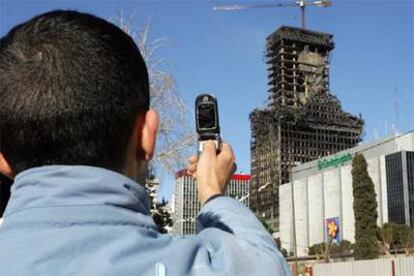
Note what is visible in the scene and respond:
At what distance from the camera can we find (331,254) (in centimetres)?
6025

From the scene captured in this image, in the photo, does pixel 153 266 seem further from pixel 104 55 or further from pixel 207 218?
pixel 104 55

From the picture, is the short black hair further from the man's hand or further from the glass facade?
the glass facade

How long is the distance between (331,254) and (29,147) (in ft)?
200

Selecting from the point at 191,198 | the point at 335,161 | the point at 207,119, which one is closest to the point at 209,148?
the point at 207,119

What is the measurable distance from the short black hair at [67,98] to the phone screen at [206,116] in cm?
32

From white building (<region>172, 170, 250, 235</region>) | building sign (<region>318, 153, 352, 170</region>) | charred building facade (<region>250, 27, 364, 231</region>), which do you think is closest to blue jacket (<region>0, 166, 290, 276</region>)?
white building (<region>172, 170, 250, 235</region>)

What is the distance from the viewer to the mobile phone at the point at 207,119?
64.9 inches

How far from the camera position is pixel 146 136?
1.41 m

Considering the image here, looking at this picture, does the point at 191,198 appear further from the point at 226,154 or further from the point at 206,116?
the point at 226,154

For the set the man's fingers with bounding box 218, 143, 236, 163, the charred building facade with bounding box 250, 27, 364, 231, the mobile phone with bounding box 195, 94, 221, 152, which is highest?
the charred building facade with bounding box 250, 27, 364, 231

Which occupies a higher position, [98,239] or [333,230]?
[333,230]

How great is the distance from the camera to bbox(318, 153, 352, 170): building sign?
260 ft

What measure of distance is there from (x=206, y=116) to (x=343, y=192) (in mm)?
75799

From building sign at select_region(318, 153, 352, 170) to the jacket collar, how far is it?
78.7 metres
